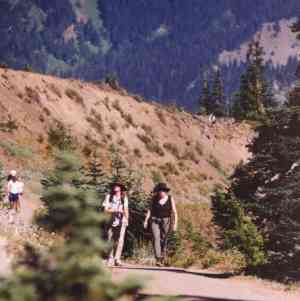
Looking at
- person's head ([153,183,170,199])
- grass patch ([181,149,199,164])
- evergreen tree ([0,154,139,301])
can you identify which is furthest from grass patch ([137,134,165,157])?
evergreen tree ([0,154,139,301])

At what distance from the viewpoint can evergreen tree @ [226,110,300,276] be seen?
14344 mm

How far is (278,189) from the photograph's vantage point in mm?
14891

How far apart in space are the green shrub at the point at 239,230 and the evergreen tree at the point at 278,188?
27 centimetres

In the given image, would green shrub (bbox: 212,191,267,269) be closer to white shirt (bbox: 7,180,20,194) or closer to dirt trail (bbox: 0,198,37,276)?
dirt trail (bbox: 0,198,37,276)

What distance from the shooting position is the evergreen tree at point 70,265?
3178mm

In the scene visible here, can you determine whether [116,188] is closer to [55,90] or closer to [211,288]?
[211,288]

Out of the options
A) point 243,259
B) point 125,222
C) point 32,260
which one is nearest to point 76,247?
point 32,260

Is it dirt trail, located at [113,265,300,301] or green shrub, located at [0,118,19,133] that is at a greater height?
green shrub, located at [0,118,19,133]

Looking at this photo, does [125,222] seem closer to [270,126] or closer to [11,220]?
[270,126]

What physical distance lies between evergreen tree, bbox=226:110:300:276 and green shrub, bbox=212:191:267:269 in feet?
0.90

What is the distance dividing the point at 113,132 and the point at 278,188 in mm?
37316

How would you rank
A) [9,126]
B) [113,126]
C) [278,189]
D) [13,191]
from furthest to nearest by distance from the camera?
[113,126], [9,126], [13,191], [278,189]

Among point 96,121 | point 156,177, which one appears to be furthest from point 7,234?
point 96,121

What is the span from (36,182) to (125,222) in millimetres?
22967
